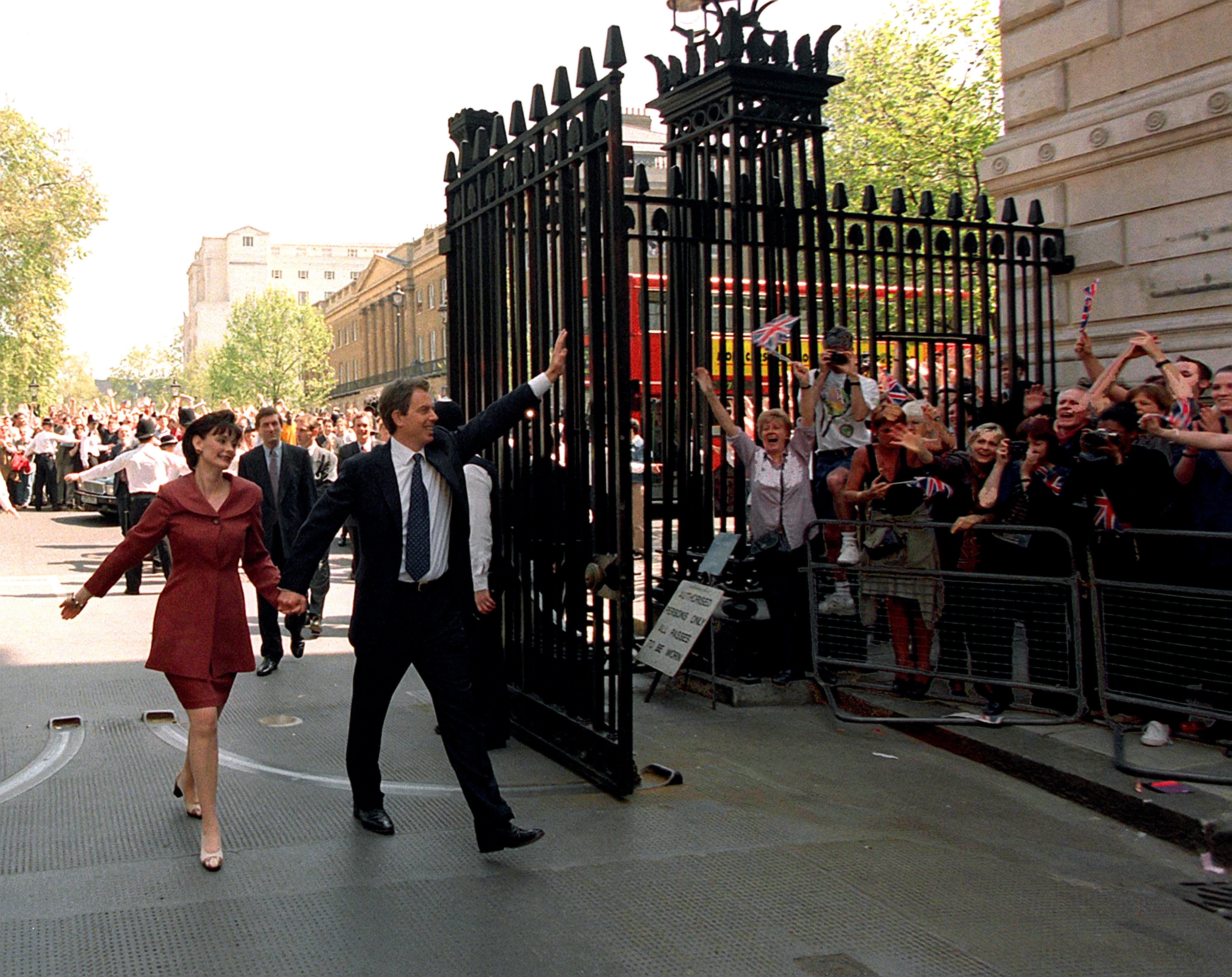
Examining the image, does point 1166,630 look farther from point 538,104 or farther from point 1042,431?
point 538,104

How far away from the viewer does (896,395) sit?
8.14 meters

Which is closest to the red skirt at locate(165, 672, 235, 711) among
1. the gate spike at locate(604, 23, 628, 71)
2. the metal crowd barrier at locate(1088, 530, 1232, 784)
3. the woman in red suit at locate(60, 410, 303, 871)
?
the woman in red suit at locate(60, 410, 303, 871)

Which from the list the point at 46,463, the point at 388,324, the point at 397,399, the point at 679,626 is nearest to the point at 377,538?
the point at 397,399

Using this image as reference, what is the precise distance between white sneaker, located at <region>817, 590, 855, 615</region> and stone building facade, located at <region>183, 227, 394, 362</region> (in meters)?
147

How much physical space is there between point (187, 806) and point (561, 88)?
12.6 feet

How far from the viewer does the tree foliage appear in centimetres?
2769

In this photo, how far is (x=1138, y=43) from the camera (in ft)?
31.1

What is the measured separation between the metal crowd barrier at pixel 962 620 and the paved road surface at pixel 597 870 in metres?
0.46

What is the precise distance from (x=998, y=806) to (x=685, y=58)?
562 centimetres

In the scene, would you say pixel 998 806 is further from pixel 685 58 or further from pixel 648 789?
pixel 685 58

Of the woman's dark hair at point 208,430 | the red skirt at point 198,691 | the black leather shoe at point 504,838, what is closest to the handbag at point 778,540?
the black leather shoe at point 504,838

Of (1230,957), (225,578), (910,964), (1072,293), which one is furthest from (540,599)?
(1072,293)

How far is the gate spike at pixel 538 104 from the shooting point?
21.6 feet

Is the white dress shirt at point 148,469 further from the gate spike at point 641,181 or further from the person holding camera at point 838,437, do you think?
the person holding camera at point 838,437
